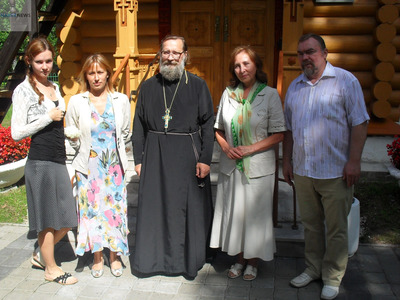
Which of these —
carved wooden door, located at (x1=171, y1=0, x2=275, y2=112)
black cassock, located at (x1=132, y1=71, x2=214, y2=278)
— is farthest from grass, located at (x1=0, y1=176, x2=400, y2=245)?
carved wooden door, located at (x1=171, y1=0, x2=275, y2=112)

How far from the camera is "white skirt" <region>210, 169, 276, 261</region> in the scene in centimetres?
389

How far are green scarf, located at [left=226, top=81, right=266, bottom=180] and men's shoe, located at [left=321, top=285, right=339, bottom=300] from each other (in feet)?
3.50

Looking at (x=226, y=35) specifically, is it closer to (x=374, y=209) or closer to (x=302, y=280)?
(x=374, y=209)

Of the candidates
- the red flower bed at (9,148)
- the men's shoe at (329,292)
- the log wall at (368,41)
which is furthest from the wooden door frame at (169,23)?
the men's shoe at (329,292)

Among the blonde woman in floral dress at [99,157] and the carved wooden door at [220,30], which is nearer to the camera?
the blonde woman in floral dress at [99,157]

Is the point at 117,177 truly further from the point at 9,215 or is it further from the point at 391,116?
the point at 391,116

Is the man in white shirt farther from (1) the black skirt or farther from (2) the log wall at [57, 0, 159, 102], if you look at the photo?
(2) the log wall at [57, 0, 159, 102]

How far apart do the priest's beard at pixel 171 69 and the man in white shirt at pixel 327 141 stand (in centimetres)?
91

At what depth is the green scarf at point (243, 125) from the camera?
3838 millimetres

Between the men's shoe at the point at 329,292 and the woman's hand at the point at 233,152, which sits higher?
the woman's hand at the point at 233,152

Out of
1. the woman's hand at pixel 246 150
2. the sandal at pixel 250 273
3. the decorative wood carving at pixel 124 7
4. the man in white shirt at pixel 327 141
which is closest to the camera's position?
the man in white shirt at pixel 327 141

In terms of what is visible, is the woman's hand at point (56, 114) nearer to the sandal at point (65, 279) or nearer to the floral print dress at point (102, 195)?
the floral print dress at point (102, 195)

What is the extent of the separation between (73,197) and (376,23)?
5538 millimetres

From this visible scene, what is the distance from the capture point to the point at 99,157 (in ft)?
13.0
